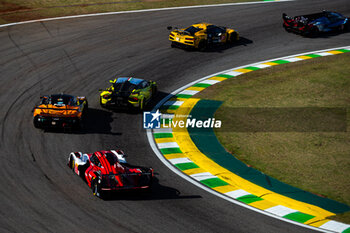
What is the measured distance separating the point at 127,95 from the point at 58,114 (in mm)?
3717

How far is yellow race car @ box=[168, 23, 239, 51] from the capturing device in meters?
32.1

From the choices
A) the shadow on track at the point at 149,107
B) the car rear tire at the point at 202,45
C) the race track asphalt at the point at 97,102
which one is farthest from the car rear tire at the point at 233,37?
the shadow on track at the point at 149,107

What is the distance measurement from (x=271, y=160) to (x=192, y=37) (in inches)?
546

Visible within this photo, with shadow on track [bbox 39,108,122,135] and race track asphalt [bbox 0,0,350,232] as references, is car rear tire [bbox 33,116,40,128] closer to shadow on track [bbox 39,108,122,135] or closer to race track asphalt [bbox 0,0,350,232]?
shadow on track [bbox 39,108,122,135]

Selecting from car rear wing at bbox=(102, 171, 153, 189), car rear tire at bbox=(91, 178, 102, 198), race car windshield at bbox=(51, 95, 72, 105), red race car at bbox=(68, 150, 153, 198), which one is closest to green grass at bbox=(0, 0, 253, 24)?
race car windshield at bbox=(51, 95, 72, 105)

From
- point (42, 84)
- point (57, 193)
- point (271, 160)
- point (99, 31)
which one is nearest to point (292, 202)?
point (271, 160)

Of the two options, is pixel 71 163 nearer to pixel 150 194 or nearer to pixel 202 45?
pixel 150 194

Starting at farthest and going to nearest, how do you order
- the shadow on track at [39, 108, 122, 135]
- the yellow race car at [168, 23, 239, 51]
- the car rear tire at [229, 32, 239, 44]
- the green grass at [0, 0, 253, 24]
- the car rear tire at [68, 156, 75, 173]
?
the green grass at [0, 0, 253, 24] → the car rear tire at [229, 32, 239, 44] → the yellow race car at [168, 23, 239, 51] → the shadow on track at [39, 108, 122, 135] → the car rear tire at [68, 156, 75, 173]

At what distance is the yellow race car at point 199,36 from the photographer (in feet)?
105

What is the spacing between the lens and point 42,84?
26.9 meters

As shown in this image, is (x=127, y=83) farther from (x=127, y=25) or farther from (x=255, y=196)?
(x=127, y=25)

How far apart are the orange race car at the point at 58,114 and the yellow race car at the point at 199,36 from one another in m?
12.1

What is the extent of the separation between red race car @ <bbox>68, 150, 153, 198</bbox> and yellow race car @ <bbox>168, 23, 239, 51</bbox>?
50.9 feet

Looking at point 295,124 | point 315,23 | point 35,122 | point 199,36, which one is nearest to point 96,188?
point 35,122
